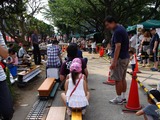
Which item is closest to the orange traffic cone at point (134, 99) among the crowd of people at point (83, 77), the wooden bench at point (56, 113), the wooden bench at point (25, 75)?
the crowd of people at point (83, 77)

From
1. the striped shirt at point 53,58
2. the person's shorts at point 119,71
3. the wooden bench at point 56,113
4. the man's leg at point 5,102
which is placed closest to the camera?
the man's leg at point 5,102

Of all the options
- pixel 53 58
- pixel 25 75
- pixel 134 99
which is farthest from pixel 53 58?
pixel 134 99

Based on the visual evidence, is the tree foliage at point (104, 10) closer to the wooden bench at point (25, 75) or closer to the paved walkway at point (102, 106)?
the wooden bench at point (25, 75)

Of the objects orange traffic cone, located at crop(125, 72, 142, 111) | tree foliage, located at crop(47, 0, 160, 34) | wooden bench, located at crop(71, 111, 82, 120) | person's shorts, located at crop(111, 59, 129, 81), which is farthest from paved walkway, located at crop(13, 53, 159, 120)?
tree foliage, located at crop(47, 0, 160, 34)

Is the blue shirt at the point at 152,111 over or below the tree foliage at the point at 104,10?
below

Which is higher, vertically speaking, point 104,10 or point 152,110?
point 104,10

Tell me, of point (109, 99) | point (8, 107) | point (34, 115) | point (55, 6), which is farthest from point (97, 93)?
point (55, 6)

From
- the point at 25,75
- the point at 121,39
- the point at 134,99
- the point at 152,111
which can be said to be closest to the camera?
the point at 152,111

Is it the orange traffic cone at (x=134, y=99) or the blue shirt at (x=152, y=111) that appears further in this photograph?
the orange traffic cone at (x=134, y=99)

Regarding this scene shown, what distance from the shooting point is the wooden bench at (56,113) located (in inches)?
204

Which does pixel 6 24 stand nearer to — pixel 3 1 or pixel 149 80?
pixel 3 1

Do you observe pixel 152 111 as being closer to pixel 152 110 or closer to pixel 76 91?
pixel 152 110

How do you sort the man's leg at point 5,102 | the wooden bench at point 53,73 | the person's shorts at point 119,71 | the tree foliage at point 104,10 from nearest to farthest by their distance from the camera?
the man's leg at point 5,102 → the person's shorts at point 119,71 → the wooden bench at point 53,73 → the tree foliage at point 104,10

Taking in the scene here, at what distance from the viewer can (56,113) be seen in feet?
18.0
